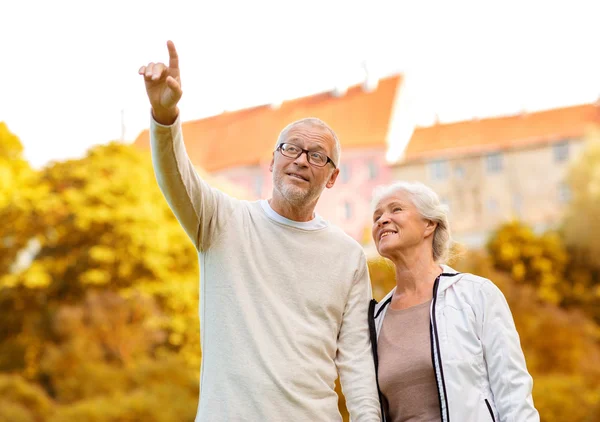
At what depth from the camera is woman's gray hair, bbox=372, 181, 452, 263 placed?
3166mm

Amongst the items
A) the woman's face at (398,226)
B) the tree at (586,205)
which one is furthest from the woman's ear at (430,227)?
the tree at (586,205)

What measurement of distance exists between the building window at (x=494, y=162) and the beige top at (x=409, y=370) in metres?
30.5

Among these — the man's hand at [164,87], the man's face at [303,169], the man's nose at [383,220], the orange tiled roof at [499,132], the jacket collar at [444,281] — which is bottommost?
the jacket collar at [444,281]

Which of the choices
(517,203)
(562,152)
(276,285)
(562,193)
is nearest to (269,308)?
(276,285)

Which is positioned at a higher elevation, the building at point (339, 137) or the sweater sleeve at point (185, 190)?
the building at point (339, 137)

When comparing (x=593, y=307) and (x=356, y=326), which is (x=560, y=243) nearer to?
(x=593, y=307)

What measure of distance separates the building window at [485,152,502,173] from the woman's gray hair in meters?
30.2

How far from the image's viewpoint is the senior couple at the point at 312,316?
259 cm

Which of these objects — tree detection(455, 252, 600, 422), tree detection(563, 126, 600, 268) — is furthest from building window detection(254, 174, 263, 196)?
tree detection(455, 252, 600, 422)

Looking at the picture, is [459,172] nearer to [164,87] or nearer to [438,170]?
[438,170]

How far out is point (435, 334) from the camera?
2822 millimetres

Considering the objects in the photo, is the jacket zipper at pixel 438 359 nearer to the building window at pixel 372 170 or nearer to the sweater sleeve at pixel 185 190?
the sweater sleeve at pixel 185 190

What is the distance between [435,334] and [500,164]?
1213 inches

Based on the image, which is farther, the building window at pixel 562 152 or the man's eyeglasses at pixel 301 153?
the building window at pixel 562 152
